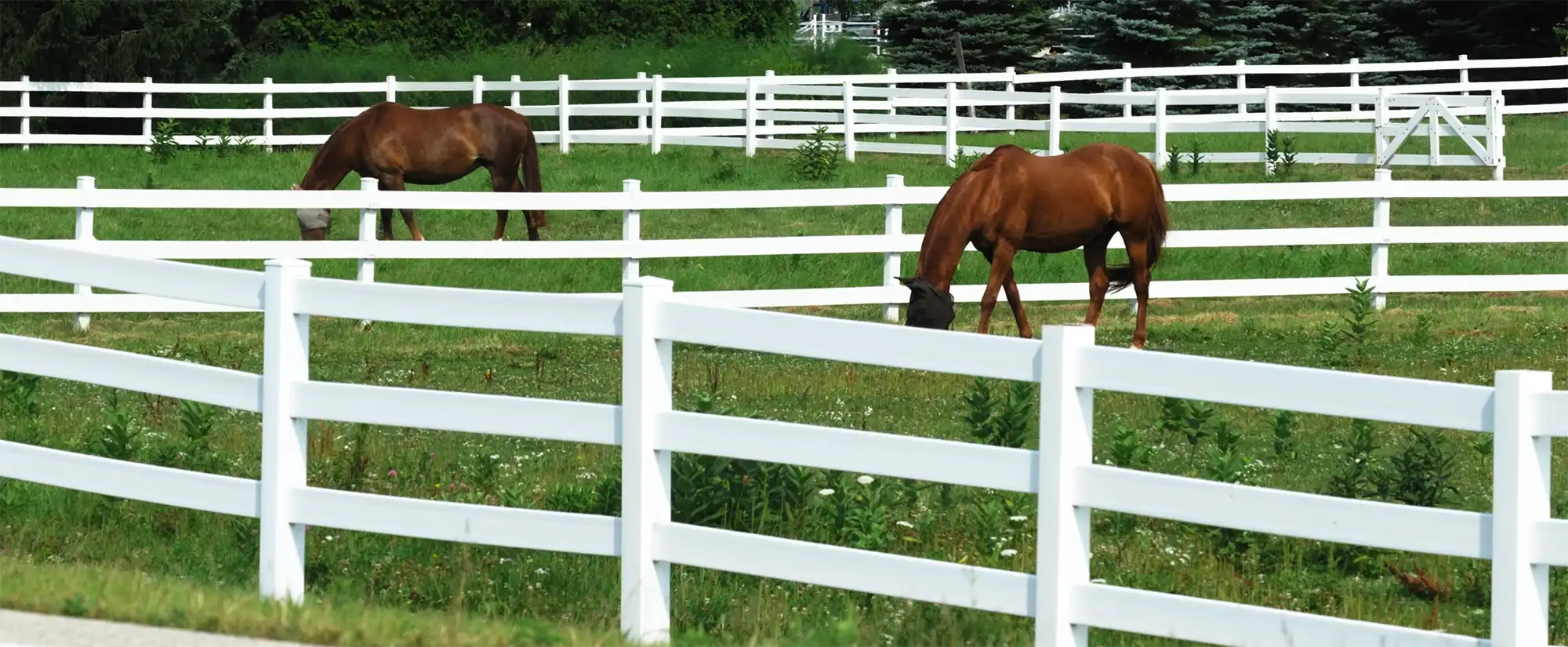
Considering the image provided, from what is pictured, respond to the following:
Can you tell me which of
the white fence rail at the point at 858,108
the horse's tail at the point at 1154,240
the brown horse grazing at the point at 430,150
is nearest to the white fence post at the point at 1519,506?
the horse's tail at the point at 1154,240

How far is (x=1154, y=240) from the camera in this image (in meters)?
15.6

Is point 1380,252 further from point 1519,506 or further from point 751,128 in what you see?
point 1519,506

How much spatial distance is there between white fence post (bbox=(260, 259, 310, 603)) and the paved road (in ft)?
2.89

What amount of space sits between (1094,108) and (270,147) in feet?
50.6

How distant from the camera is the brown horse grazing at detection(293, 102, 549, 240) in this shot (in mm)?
Result: 20828

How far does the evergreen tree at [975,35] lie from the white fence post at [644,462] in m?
38.3

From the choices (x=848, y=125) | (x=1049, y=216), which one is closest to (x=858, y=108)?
(x=848, y=125)

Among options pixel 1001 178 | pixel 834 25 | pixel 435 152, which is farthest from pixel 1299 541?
pixel 834 25

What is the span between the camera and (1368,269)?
19.4 m

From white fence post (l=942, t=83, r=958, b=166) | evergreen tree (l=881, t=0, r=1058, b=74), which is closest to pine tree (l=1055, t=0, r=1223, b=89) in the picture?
evergreen tree (l=881, t=0, r=1058, b=74)

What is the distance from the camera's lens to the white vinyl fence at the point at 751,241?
16453mm

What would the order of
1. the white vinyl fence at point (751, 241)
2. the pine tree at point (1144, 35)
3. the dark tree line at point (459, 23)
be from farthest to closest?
the dark tree line at point (459, 23), the pine tree at point (1144, 35), the white vinyl fence at point (751, 241)

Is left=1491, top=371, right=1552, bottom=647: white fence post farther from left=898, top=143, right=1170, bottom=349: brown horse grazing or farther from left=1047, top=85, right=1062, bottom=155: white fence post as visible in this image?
left=1047, top=85, right=1062, bottom=155: white fence post

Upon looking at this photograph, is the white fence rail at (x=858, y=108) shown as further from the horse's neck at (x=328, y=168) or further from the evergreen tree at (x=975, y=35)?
the evergreen tree at (x=975, y=35)
